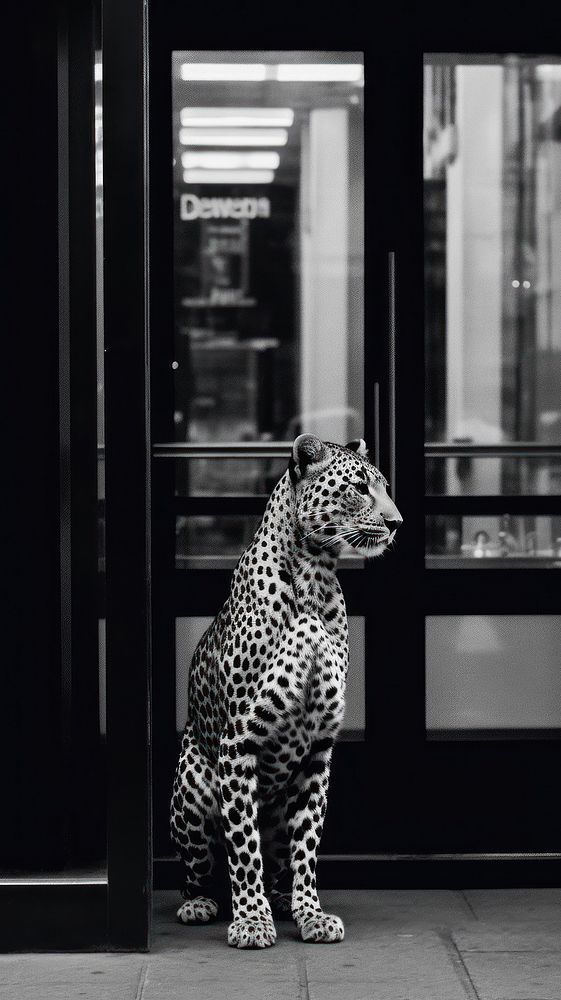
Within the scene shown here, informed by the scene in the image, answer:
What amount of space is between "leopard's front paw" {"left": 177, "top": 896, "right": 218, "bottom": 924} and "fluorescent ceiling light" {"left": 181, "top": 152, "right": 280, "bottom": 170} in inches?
152

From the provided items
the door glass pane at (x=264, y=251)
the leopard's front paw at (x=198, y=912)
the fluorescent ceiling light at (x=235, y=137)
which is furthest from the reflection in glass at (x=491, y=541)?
the fluorescent ceiling light at (x=235, y=137)

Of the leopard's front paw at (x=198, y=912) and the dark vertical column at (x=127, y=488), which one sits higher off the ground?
the dark vertical column at (x=127, y=488)

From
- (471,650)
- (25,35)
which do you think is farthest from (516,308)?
(25,35)

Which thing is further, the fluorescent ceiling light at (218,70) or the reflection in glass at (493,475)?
the reflection in glass at (493,475)

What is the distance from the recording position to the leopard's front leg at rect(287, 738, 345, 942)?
16.0 feet

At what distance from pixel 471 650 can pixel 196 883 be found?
4.75 ft

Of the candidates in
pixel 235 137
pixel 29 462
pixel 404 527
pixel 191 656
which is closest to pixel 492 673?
pixel 404 527

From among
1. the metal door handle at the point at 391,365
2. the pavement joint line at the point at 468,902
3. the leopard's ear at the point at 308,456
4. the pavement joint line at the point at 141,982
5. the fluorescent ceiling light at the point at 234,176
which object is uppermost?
the fluorescent ceiling light at the point at 234,176

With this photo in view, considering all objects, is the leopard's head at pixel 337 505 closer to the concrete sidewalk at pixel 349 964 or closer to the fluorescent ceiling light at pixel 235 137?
the concrete sidewalk at pixel 349 964

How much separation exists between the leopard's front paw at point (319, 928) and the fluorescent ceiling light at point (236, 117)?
3.06m

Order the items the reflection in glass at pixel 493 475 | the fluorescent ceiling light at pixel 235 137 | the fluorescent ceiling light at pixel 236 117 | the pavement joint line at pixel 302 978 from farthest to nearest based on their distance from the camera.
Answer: the fluorescent ceiling light at pixel 235 137, the fluorescent ceiling light at pixel 236 117, the reflection in glass at pixel 493 475, the pavement joint line at pixel 302 978

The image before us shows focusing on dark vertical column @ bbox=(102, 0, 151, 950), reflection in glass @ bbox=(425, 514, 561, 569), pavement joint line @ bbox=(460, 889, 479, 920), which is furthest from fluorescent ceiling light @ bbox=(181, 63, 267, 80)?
pavement joint line @ bbox=(460, 889, 479, 920)

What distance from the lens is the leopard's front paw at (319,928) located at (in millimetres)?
4852

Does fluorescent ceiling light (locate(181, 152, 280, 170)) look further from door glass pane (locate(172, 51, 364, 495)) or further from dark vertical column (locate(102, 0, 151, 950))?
dark vertical column (locate(102, 0, 151, 950))
